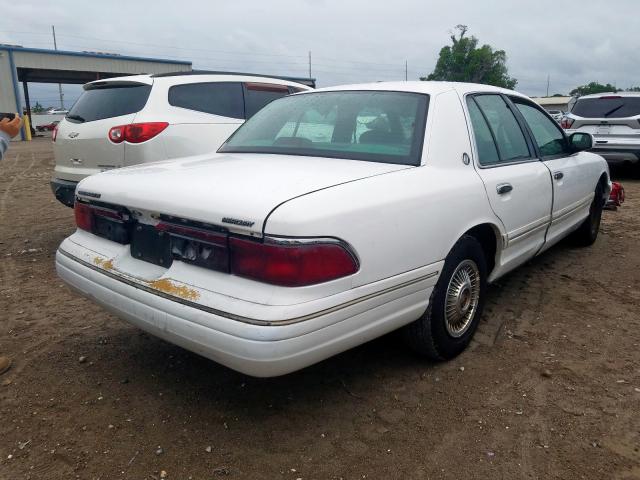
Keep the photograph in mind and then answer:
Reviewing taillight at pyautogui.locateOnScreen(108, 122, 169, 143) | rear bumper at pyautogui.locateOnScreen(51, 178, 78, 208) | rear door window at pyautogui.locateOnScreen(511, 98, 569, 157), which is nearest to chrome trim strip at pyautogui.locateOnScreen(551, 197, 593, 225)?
rear door window at pyautogui.locateOnScreen(511, 98, 569, 157)

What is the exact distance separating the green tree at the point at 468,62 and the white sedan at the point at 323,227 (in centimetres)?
5801

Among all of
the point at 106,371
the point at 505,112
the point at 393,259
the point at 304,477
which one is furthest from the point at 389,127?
the point at 106,371

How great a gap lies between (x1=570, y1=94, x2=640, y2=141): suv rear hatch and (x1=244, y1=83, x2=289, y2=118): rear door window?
6.35 meters

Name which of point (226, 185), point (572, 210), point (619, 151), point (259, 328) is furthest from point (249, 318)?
point (619, 151)

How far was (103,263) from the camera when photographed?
8.73 ft

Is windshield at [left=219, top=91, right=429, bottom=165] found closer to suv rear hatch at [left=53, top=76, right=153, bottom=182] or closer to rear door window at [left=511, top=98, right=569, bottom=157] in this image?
rear door window at [left=511, top=98, right=569, bottom=157]

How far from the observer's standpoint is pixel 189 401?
2723 mm

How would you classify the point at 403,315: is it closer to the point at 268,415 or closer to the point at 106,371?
the point at 268,415

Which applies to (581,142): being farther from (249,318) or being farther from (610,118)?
(610,118)

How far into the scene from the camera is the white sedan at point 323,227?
2080 mm

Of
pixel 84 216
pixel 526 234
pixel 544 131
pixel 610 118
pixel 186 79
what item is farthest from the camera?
pixel 610 118

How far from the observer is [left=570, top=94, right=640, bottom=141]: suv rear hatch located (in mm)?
9641

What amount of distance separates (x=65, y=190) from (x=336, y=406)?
385 cm

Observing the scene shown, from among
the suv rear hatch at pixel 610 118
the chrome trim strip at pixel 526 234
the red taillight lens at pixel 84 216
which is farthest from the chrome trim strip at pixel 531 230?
the suv rear hatch at pixel 610 118
